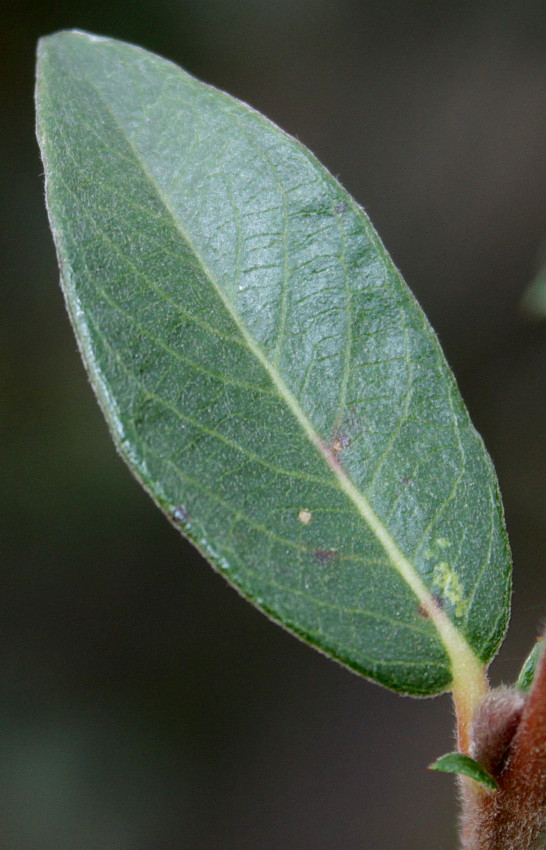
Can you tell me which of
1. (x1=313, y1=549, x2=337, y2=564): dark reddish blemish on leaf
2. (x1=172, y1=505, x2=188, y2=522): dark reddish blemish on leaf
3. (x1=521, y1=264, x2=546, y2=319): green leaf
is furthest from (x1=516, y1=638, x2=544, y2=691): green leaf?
(x1=521, y1=264, x2=546, y2=319): green leaf

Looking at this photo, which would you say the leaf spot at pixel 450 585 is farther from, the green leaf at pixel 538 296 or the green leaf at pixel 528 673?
the green leaf at pixel 538 296

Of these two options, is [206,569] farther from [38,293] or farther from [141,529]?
[38,293]

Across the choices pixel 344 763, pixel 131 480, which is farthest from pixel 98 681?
pixel 344 763

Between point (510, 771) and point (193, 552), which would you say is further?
point (193, 552)

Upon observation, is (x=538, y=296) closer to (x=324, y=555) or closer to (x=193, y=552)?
(x=324, y=555)

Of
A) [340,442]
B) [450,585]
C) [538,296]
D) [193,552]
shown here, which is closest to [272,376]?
[340,442]

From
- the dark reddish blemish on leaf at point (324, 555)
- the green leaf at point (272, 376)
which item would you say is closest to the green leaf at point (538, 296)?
the green leaf at point (272, 376)
